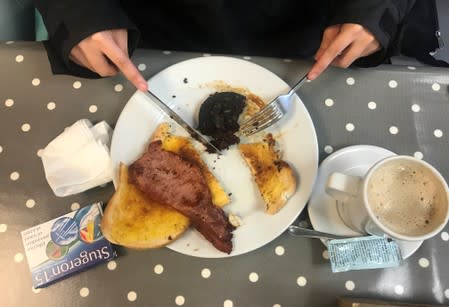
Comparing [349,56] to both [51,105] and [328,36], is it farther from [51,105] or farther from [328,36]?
[51,105]

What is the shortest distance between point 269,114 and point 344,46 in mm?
184

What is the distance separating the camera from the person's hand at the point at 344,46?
2.47ft

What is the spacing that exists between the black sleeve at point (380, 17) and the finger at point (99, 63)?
0.43m

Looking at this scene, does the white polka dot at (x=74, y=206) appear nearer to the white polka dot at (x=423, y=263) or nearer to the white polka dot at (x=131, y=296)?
the white polka dot at (x=131, y=296)

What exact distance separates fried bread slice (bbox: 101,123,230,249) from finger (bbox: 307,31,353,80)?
10.9 inches

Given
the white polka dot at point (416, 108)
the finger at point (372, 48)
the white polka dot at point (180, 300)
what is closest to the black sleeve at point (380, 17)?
the finger at point (372, 48)

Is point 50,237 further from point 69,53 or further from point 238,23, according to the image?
point 238,23

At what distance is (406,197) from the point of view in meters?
0.63

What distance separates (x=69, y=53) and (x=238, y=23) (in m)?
0.42

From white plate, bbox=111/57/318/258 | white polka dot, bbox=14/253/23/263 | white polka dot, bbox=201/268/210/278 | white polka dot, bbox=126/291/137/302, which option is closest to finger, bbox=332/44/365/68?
white plate, bbox=111/57/318/258

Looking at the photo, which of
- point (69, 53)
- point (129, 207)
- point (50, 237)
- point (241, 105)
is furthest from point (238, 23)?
point (50, 237)

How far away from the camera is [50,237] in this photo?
73 centimetres

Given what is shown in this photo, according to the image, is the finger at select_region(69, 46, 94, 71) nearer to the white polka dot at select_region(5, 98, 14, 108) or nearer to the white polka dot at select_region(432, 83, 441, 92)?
the white polka dot at select_region(5, 98, 14, 108)

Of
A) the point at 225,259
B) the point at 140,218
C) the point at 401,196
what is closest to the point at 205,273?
the point at 225,259
